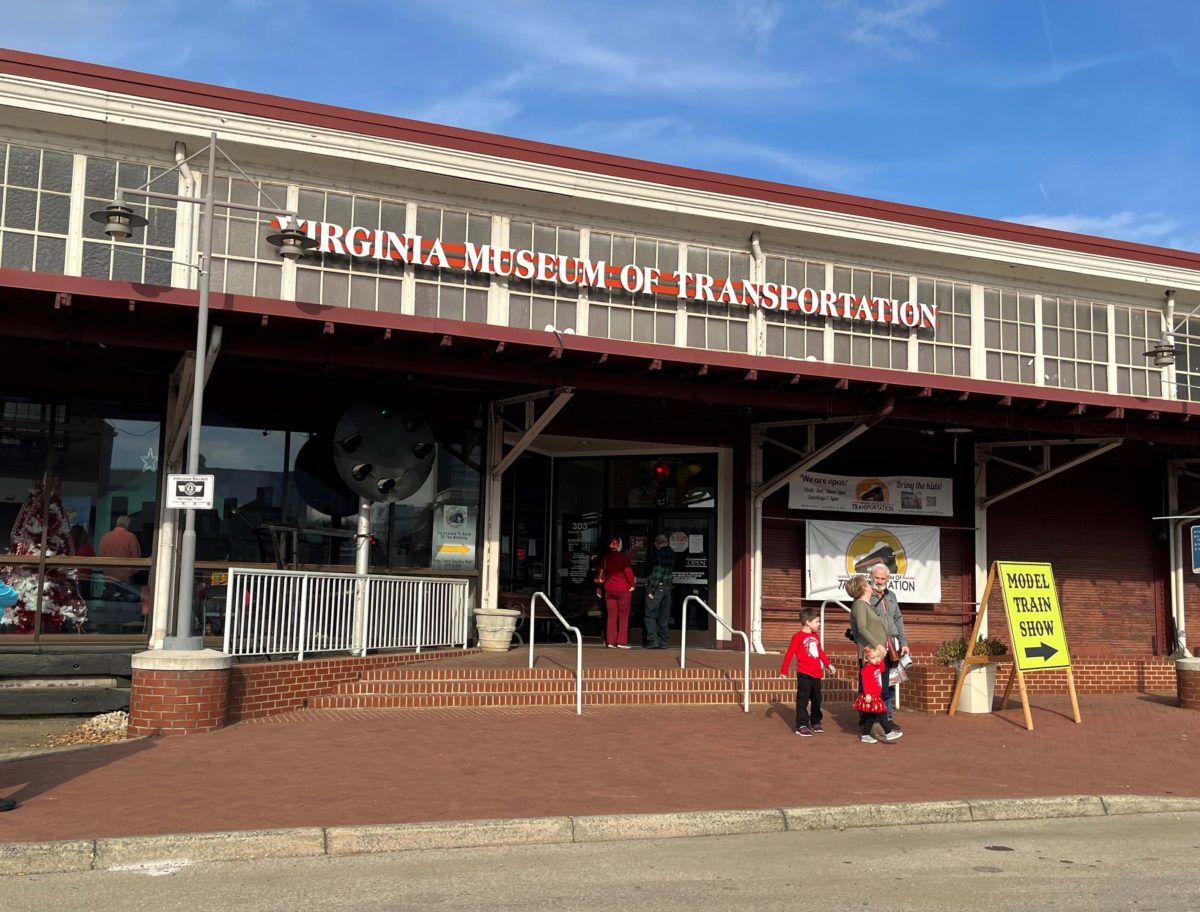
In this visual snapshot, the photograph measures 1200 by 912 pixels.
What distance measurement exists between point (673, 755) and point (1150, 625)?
1336 cm

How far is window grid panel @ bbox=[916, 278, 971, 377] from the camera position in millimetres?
18219

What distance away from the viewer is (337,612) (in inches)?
487

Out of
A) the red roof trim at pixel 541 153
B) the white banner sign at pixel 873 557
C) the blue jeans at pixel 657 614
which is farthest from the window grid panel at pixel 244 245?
the white banner sign at pixel 873 557

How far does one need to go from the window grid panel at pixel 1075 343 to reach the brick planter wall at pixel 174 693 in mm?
14272

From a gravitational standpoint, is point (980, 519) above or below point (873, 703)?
above

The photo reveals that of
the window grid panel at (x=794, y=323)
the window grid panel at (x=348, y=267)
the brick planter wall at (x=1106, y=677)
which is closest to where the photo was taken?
the brick planter wall at (x=1106, y=677)

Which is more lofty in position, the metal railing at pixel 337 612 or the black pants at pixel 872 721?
the metal railing at pixel 337 612

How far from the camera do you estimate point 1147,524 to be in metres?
19.9

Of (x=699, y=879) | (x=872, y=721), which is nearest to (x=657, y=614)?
(x=872, y=721)

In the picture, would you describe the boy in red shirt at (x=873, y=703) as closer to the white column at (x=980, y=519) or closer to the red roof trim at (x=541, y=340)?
the red roof trim at (x=541, y=340)

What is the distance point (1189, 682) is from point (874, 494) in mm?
5512

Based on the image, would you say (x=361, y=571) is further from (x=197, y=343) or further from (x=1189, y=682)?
(x=1189, y=682)

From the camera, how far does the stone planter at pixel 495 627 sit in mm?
14719

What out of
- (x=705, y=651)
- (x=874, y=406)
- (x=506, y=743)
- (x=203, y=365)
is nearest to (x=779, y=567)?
(x=705, y=651)
